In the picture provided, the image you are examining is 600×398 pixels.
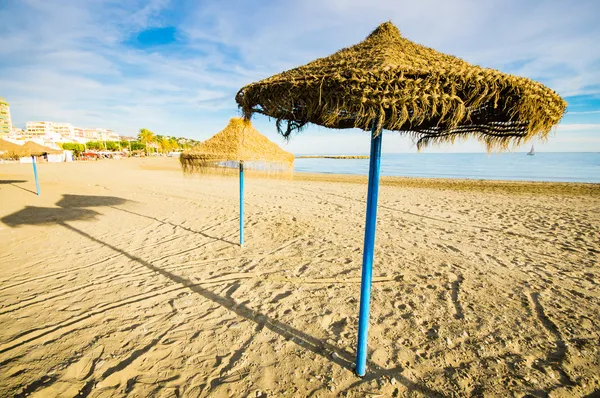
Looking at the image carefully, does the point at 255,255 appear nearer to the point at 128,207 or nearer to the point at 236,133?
the point at 236,133

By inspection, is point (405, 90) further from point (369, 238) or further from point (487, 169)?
point (487, 169)

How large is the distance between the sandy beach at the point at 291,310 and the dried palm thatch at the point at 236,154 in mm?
1944

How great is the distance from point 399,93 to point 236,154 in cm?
395

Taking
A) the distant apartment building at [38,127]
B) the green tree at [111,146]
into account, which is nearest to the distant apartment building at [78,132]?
the distant apartment building at [38,127]

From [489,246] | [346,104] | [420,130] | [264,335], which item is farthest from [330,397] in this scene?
[489,246]

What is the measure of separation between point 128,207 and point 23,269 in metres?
5.56

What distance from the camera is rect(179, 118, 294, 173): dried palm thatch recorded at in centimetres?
512

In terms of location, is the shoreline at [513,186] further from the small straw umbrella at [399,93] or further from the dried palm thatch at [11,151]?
the dried palm thatch at [11,151]

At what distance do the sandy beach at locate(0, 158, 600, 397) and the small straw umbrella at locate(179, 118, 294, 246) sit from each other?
6.34 feet

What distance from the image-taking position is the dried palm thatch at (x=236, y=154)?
5117 mm

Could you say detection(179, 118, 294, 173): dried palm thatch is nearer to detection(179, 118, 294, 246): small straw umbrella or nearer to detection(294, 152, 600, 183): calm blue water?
detection(179, 118, 294, 246): small straw umbrella

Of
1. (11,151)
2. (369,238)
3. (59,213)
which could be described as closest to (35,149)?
(11,151)

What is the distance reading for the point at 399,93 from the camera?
1.67 metres

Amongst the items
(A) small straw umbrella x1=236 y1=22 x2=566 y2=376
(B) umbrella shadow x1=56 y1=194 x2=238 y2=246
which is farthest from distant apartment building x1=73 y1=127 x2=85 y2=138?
(A) small straw umbrella x1=236 y1=22 x2=566 y2=376
